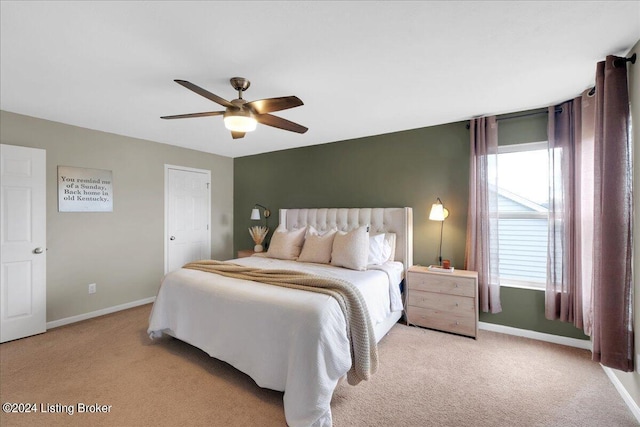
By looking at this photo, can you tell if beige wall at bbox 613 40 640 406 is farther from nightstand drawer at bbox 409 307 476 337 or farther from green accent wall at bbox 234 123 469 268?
green accent wall at bbox 234 123 469 268

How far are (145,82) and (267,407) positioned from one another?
2.73 meters

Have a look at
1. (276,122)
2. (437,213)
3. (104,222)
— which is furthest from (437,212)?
(104,222)

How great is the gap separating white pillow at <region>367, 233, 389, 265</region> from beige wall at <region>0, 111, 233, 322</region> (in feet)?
10.9

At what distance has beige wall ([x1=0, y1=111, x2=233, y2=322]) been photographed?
3.34 m

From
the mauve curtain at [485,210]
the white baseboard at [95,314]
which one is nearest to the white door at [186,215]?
the white baseboard at [95,314]

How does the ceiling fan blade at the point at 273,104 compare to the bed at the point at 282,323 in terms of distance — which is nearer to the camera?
the bed at the point at 282,323

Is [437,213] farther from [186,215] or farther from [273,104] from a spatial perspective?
[186,215]

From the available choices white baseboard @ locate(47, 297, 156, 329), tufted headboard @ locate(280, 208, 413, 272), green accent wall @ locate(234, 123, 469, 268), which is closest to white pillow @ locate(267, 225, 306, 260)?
tufted headboard @ locate(280, 208, 413, 272)

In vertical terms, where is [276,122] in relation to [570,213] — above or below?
above

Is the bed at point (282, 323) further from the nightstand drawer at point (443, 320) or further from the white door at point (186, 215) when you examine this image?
the white door at point (186, 215)

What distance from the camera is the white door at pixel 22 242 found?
2.95 meters

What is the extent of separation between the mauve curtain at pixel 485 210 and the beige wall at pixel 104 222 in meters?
4.33

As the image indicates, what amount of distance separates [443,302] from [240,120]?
2799 mm

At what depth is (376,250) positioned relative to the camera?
11.0ft
